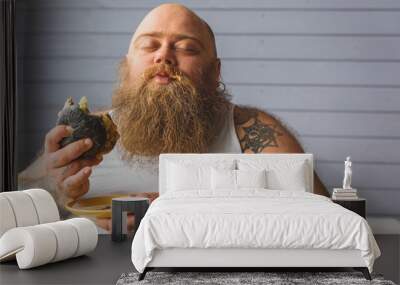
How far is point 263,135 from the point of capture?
7.15 m

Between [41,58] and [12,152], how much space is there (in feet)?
3.53

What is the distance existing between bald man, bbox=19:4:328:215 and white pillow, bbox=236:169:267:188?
2.35 ft

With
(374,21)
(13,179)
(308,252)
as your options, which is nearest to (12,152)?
(13,179)

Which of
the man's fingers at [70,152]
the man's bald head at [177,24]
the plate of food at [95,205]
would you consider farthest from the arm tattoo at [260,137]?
the man's fingers at [70,152]

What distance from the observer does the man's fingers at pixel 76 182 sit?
7180 mm

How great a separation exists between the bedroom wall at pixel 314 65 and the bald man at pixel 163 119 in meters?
0.13

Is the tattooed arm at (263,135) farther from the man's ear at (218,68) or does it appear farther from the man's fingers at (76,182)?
the man's fingers at (76,182)

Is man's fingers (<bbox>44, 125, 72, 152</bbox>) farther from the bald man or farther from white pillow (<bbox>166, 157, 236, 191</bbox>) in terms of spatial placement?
white pillow (<bbox>166, 157, 236, 191</bbox>)

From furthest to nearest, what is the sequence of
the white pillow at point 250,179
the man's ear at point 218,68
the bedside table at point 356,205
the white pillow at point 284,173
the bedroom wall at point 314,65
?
the man's ear at point 218,68 < the bedroom wall at point 314,65 < the bedside table at point 356,205 < the white pillow at point 284,173 < the white pillow at point 250,179

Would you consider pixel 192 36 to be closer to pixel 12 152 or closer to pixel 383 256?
pixel 12 152

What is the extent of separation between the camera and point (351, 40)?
7.07 meters

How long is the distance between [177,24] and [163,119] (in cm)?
101

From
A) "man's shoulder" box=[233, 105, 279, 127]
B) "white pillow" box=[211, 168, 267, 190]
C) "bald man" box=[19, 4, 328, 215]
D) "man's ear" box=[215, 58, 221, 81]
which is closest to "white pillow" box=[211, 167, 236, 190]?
"white pillow" box=[211, 168, 267, 190]

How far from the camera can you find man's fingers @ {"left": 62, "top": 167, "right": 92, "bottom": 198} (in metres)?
7.18
